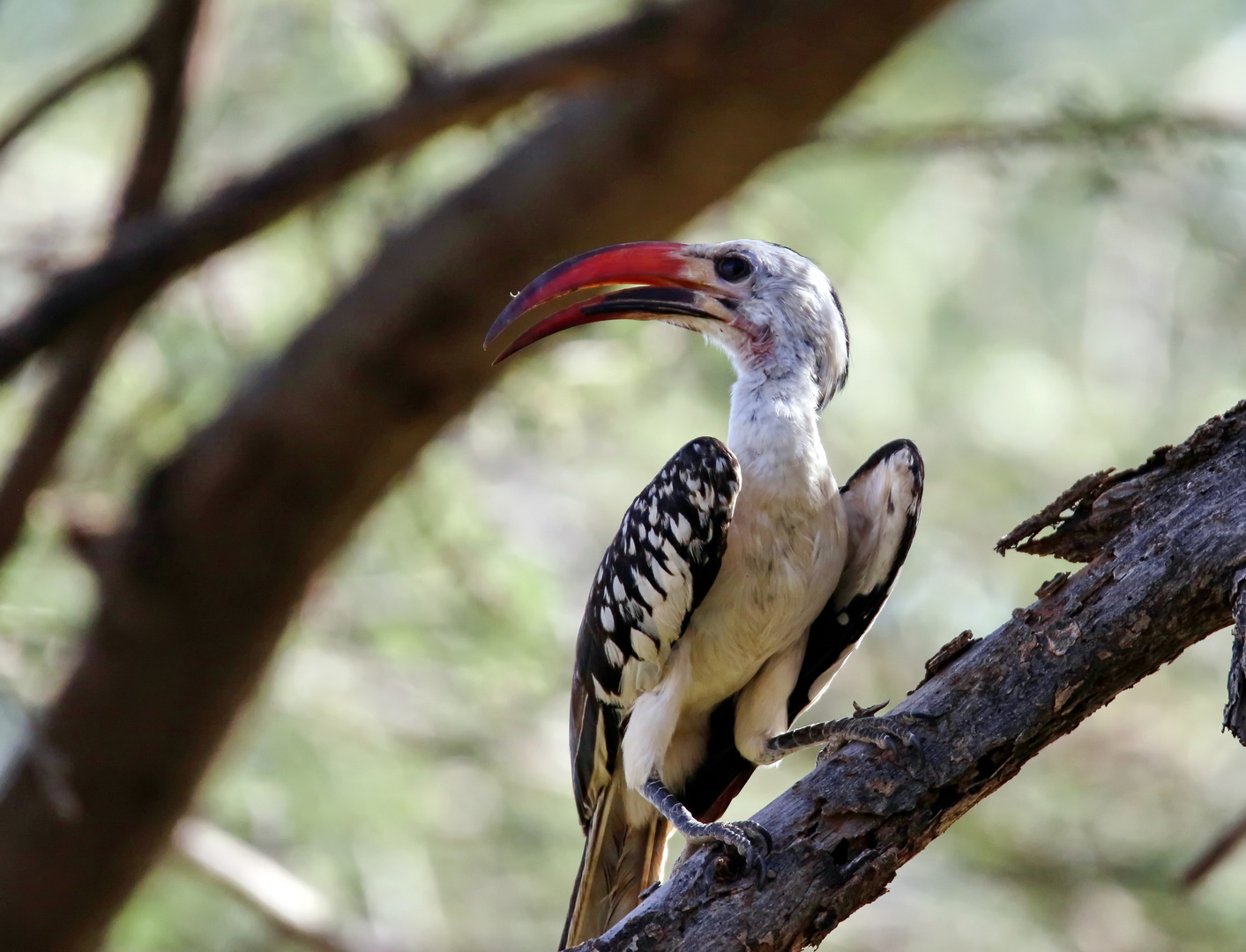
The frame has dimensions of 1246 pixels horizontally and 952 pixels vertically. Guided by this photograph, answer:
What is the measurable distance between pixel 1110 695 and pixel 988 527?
5658 mm

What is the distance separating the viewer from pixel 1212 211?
590 centimetres

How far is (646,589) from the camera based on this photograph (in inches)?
127

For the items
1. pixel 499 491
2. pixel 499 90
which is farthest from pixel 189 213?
pixel 499 491

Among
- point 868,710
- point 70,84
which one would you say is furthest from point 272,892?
point 868,710

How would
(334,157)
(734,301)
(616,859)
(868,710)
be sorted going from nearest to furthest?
(868,710) → (616,859) → (734,301) → (334,157)

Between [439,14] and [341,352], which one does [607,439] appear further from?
[341,352]

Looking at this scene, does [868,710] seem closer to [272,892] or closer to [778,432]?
[778,432]

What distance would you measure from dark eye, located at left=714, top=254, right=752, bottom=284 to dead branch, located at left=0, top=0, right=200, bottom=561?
198cm

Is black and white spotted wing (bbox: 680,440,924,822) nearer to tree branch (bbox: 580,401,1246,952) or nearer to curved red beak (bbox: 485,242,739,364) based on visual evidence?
curved red beak (bbox: 485,242,739,364)

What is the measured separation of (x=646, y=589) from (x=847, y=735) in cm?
78

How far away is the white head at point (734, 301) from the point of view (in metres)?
3.44

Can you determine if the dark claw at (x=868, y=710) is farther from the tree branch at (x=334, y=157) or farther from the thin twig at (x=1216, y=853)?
the tree branch at (x=334, y=157)

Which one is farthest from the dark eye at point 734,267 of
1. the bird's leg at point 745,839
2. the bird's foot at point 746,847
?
the bird's foot at point 746,847

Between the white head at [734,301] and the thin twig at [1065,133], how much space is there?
1158 mm
